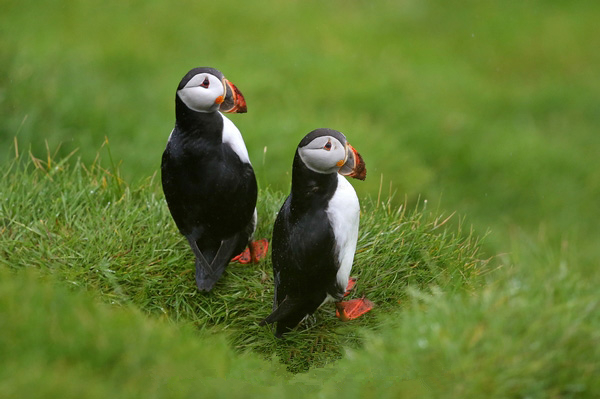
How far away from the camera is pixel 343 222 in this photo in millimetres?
3240

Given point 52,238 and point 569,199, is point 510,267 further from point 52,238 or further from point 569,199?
point 569,199

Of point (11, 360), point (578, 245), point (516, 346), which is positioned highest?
point (516, 346)

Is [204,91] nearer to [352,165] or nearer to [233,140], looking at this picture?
[233,140]

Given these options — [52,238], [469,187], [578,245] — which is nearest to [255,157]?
[469,187]

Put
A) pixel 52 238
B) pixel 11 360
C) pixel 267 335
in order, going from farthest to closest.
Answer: pixel 52 238 → pixel 267 335 → pixel 11 360

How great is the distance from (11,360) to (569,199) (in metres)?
6.31

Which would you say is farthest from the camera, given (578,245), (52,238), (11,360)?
(578,245)

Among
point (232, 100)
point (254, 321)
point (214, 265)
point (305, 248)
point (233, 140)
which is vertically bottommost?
point (254, 321)

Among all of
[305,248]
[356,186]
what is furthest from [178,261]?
[356,186]

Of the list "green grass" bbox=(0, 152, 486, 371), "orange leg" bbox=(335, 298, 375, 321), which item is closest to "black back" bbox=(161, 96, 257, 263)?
"green grass" bbox=(0, 152, 486, 371)

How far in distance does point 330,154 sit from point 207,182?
0.76m

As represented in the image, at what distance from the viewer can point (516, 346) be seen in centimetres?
257

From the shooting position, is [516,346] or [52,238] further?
[52,238]

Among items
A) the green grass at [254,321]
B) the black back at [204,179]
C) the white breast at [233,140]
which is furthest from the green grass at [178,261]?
the white breast at [233,140]
